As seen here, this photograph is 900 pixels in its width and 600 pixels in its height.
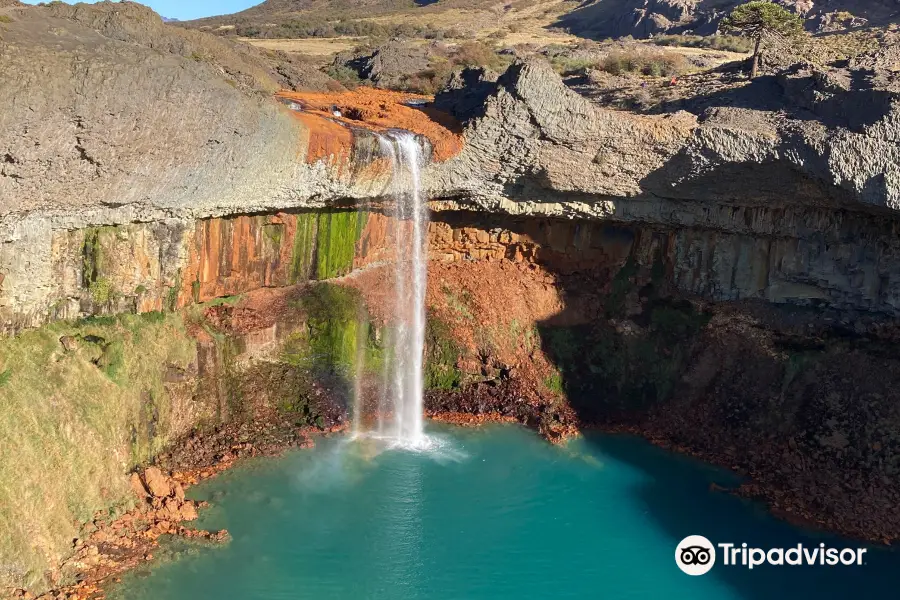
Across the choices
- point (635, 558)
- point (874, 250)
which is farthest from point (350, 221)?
point (874, 250)

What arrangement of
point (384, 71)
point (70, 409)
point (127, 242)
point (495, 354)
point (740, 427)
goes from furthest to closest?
point (384, 71) < point (495, 354) < point (740, 427) < point (127, 242) < point (70, 409)

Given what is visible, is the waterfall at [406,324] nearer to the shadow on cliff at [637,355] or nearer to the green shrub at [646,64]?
the shadow on cliff at [637,355]

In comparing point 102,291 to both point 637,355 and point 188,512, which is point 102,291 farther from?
point 637,355

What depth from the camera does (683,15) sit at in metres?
57.8

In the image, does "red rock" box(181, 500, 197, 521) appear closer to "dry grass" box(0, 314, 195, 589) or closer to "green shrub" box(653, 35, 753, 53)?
"dry grass" box(0, 314, 195, 589)

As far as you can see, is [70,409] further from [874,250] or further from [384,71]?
[384,71]

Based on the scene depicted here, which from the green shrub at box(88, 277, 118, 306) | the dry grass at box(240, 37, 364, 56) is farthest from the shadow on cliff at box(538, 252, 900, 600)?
the dry grass at box(240, 37, 364, 56)

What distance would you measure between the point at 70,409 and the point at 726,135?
50.6ft

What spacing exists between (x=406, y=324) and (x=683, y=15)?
4447 centimetres

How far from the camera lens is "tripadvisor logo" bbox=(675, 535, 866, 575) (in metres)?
16.2

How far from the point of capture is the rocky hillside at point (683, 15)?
45125 mm

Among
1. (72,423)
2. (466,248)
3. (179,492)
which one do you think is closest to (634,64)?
(466,248)

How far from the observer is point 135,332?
1798 centimetres

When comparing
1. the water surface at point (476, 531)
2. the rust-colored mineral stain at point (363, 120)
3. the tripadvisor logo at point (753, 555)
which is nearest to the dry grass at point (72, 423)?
the water surface at point (476, 531)
